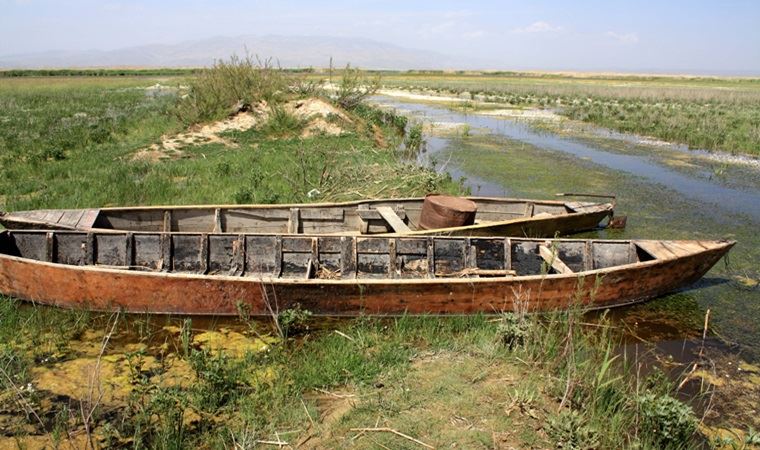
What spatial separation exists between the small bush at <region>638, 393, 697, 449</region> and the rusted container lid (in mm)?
4780

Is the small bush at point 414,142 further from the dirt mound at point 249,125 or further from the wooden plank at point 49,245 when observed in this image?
the wooden plank at point 49,245

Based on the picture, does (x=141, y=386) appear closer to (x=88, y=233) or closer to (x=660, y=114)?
(x=88, y=233)

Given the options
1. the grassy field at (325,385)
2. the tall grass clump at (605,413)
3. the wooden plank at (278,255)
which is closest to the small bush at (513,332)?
the grassy field at (325,385)

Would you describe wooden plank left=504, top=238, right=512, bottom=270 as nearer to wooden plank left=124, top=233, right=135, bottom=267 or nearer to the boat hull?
the boat hull

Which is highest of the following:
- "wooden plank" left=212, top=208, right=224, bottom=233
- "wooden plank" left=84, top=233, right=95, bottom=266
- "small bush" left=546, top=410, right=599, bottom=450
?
"wooden plank" left=212, top=208, right=224, bottom=233

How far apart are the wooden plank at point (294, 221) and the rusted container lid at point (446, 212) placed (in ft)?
7.80

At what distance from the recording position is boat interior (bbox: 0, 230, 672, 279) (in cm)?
734

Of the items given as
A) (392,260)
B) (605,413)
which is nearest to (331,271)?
(392,260)

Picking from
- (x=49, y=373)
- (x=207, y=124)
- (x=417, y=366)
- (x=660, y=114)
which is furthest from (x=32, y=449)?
(x=660, y=114)

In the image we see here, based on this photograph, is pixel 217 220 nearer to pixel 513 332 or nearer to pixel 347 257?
pixel 347 257

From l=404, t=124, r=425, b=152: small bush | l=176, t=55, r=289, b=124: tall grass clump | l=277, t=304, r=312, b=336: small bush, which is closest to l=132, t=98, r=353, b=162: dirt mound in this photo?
l=176, t=55, r=289, b=124: tall grass clump

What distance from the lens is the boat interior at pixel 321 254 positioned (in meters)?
7.34

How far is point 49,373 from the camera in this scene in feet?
16.4

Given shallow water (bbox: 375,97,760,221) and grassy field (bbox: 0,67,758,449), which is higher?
shallow water (bbox: 375,97,760,221)
